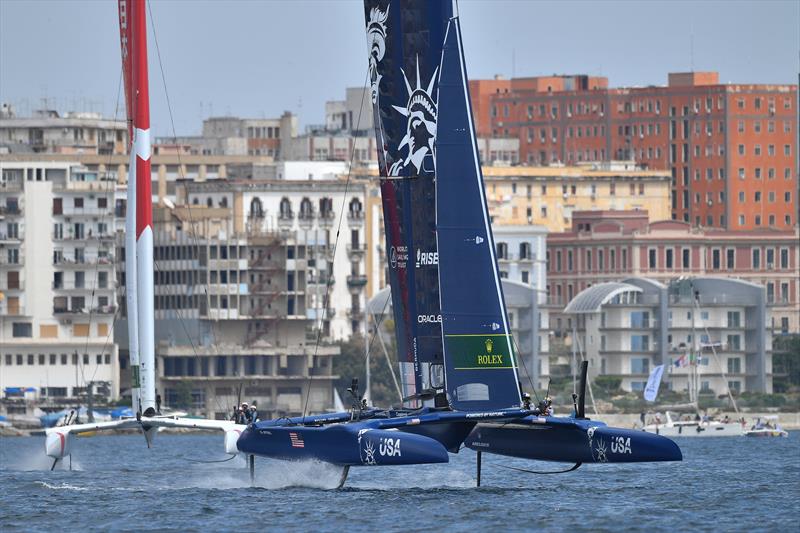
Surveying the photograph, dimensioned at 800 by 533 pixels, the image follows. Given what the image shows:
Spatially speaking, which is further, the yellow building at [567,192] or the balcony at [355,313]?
the yellow building at [567,192]

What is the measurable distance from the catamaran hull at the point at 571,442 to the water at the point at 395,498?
2.78ft

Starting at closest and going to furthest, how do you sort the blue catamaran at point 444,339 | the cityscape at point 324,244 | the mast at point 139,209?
the blue catamaran at point 444,339
the mast at point 139,209
the cityscape at point 324,244

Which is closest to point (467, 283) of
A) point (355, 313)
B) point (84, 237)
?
point (84, 237)

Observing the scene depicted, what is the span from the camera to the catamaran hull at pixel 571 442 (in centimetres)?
4134

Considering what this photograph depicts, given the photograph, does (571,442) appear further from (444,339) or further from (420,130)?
(420,130)

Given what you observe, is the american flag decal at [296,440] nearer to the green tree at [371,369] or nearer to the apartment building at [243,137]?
the green tree at [371,369]

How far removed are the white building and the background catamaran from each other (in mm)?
79895

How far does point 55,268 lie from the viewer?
132 meters

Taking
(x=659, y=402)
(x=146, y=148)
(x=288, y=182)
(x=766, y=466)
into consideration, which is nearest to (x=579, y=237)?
(x=288, y=182)

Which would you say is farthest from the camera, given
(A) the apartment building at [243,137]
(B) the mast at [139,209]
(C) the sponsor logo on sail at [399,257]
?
(A) the apartment building at [243,137]

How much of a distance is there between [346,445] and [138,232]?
431 inches

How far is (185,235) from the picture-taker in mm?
132500

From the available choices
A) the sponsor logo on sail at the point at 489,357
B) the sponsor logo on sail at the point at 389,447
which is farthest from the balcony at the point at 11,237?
the sponsor logo on sail at the point at 389,447

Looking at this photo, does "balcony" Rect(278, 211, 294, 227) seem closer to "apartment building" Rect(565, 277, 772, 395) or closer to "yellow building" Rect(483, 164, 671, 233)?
"apartment building" Rect(565, 277, 772, 395)
